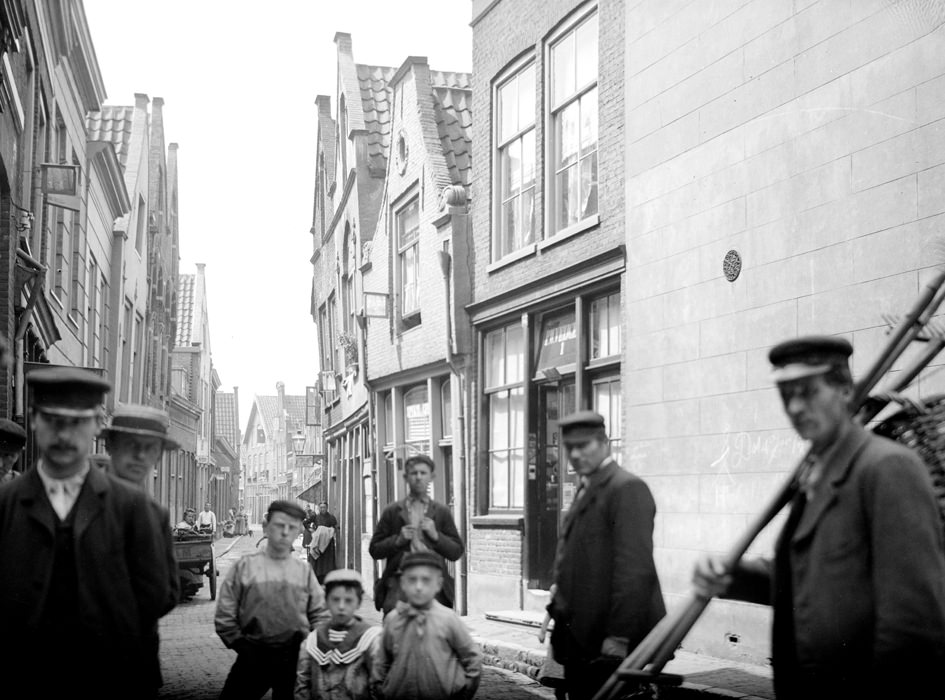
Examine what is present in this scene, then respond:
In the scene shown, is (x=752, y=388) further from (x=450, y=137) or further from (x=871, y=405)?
(x=450, y=137)

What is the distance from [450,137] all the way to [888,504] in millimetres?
16212

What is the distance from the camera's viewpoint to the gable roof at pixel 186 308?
54344 mm

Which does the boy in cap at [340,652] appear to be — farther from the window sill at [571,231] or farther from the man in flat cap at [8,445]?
the window sill at [571,231]

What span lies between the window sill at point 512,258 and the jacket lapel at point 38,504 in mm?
10885

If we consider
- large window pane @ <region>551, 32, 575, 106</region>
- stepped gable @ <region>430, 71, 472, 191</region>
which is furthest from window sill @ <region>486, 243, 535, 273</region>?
stepped gable @ <region>430, 71, 472, 191</region>

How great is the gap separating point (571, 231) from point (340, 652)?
8260 millimetres

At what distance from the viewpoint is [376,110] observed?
25.0 metres

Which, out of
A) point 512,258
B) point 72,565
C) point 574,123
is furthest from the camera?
point 512,258

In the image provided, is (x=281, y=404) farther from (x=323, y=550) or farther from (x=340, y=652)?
(x=340, y=652)

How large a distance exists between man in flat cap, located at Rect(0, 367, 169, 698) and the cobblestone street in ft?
18.5

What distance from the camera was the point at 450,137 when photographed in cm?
1873

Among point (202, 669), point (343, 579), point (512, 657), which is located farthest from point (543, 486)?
Result: point (343, 579)

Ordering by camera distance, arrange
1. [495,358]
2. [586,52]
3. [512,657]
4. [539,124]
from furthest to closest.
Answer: [495,358]
[539,124]
[586,52]
[512,657]

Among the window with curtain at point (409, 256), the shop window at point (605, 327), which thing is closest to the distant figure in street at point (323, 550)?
the window with curtain at point (409, 256)
